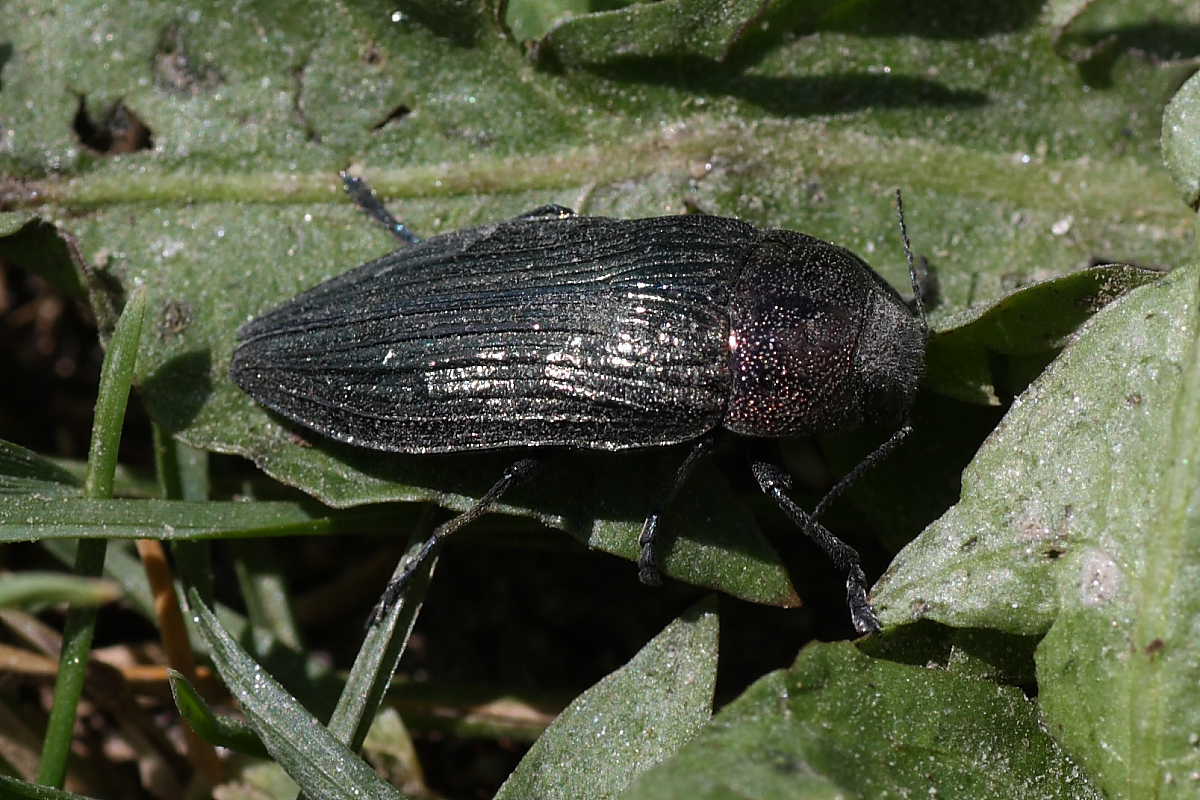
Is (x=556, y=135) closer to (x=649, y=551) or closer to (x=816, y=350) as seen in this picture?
(x=816, y=350)

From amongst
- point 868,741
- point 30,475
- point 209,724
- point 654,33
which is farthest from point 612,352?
point 30,475

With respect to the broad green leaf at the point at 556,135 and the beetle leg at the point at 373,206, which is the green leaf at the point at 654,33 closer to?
the broad green leaf at the point at 556,135

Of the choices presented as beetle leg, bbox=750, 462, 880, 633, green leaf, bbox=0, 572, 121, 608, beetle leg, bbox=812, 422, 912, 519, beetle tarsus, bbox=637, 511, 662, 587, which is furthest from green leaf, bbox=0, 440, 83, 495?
beetle leg, bbox=812, 422, 912, 519

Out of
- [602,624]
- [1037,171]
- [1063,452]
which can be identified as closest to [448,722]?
[602,624]

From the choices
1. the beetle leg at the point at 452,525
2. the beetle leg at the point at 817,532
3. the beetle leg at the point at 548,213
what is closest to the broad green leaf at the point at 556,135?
the beetle leg at the point at 548,213

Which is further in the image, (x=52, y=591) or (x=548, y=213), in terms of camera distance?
(x=548, y=213)

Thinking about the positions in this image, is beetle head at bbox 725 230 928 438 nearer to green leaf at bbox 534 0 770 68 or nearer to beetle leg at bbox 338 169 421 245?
green leaf at bbox 534 0 770 68
